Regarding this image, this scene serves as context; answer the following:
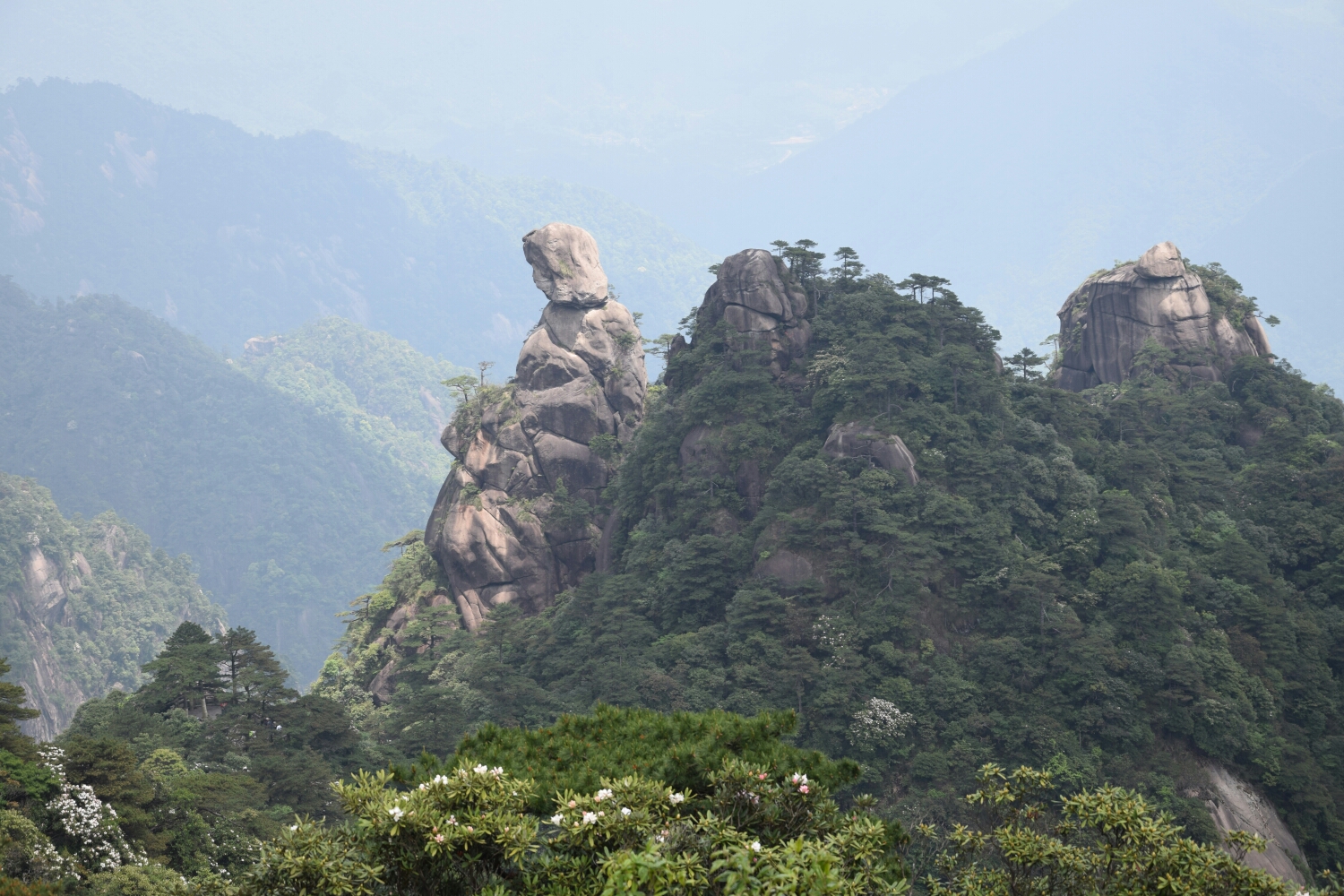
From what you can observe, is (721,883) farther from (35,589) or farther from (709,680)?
(35,589)

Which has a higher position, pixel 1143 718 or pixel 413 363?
pixel 413 363

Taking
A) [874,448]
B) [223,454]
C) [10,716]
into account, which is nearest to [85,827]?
[10,716]

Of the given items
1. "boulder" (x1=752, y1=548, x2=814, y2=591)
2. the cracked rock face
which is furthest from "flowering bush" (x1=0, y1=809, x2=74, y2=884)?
the cracked rock face

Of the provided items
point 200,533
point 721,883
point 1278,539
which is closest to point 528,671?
point 1278,539

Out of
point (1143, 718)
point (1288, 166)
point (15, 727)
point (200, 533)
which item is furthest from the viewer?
point (1288, 166)

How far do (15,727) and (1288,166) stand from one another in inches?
9000

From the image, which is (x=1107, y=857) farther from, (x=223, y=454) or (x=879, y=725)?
(x=223, y=454)

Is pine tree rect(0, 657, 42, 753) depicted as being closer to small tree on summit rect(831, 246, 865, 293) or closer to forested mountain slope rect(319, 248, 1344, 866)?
forested mountain slope rect(319, 248, 1344, 866)

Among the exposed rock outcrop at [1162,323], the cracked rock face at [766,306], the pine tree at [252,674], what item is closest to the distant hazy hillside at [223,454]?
the pine tree at [252,674]

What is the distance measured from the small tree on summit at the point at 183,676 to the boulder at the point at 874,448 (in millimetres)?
23078

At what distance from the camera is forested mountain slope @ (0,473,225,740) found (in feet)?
251

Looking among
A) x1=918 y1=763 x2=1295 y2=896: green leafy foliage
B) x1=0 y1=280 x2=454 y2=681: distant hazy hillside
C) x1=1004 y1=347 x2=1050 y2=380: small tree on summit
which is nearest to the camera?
Result: x1=918 y1=763 x2=1295 y2=896: green leafy foliage

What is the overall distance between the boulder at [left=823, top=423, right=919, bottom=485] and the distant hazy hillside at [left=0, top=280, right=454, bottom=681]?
97.9 metres

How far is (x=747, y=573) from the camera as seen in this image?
1435 inches
